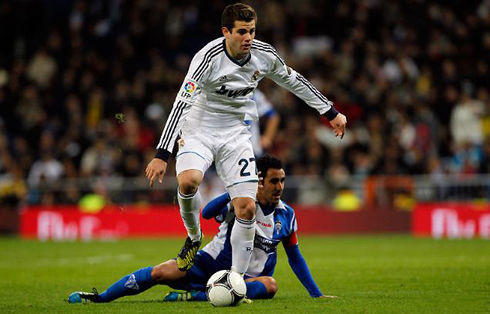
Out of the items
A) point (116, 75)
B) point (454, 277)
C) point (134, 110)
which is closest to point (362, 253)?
point (454, 277)

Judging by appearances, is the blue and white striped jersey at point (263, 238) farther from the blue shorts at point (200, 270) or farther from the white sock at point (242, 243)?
the white sock at point (242, 243)

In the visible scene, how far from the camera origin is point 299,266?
7.60 metres

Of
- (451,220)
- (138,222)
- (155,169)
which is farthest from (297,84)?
(138,222)

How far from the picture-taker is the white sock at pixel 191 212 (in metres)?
7.76

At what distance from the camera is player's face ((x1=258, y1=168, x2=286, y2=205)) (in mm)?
7652

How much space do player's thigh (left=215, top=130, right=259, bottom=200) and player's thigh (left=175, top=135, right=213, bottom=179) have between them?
0.15 meters

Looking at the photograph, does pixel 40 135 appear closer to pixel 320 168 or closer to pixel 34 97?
pixel 34 97

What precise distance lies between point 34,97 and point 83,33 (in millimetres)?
2414

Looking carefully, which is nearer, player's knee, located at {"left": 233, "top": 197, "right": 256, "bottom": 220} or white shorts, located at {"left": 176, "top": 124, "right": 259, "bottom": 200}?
player's knee, located at {"left": 233, "top": 197, "right": 256, "bottom": 220}

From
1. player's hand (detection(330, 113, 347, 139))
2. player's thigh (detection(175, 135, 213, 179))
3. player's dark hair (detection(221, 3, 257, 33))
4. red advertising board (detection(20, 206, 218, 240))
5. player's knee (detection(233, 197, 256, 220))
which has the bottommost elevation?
red advertising board (detection(20, 206, 218, 240))

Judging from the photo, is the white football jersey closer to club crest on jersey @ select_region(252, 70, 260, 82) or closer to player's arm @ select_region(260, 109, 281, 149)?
club crest on jersey @ select_region(252, 70, 260, 82)

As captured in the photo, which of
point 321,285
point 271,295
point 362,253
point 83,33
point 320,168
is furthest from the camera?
point 83,33

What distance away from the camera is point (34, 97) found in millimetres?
21750

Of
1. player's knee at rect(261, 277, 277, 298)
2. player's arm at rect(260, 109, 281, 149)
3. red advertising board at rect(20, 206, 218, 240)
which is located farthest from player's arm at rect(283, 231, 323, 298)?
red advertising board at rect(20, 206, 218, 240)
